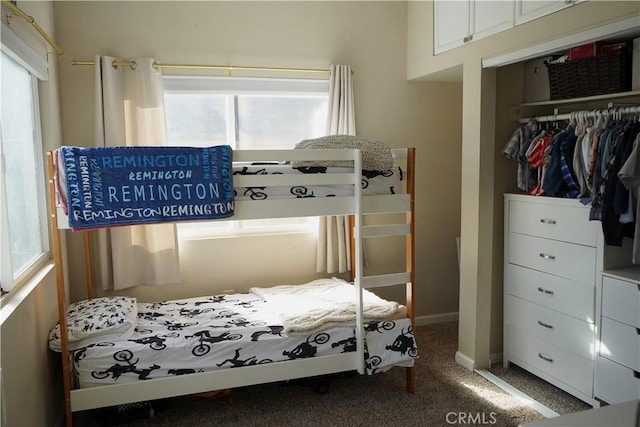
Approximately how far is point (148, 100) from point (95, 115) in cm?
35

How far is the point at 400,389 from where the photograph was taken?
311 centimetres

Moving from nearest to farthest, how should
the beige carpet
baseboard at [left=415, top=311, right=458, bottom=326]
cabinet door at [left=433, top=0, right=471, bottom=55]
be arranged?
the beige carpet, cabinet door at [left=433, top=0, right=471, bottom=55], baseboard at [left=415, top=311, right=458, bottom=326]

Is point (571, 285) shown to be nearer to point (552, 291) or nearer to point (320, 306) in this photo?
point (552, 291)

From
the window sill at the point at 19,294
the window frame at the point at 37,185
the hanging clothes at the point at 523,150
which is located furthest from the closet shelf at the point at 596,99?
the window sill at the point at 19,294

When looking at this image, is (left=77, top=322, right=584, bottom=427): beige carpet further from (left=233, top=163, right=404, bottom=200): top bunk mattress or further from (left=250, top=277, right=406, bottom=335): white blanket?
(left=233, top=163, right=404, bottom=200): top bunk mattress

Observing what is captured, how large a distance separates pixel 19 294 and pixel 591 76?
3.04 metres

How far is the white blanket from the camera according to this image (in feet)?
9.29

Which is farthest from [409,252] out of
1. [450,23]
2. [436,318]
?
[450,23]

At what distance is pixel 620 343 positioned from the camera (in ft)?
8.38

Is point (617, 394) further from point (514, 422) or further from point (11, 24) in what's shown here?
point (11, 24)

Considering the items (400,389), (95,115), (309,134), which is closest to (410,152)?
(309,134)

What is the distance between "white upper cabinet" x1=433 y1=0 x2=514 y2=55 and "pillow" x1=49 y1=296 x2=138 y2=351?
2666 millimetres

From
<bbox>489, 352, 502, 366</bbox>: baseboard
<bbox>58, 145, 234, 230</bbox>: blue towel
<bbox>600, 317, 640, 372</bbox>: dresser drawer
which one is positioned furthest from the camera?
<bbox>489, 352, 502, 366</bbox>: baseboard

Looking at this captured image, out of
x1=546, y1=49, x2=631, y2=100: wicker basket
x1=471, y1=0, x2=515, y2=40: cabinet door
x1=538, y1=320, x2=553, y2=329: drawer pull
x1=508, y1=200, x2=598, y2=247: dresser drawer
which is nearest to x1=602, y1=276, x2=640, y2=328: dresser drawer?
x1=508, y1=200, x2=598, y2=247: dresser drawer
